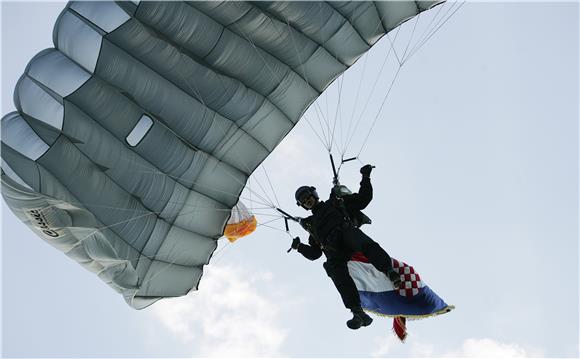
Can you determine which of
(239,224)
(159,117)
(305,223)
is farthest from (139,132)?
(305,223)

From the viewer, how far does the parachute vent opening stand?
9.01 meters

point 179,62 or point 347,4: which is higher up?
point 347,4

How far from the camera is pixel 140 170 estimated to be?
9086mm

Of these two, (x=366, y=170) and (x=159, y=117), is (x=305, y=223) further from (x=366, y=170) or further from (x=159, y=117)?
(x=159, y=117)

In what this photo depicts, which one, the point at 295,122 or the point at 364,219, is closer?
the point at 364,219

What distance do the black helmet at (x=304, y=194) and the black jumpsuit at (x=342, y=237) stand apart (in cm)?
15

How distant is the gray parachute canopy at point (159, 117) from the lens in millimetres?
8625

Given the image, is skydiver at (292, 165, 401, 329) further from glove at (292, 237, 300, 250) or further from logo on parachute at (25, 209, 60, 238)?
logo on parachute at (25, 209, 60, 238)

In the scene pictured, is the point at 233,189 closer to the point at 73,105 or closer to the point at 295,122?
the point at 295,122

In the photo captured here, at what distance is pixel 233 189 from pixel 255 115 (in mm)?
911

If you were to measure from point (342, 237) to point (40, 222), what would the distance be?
327cm

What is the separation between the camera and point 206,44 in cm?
909

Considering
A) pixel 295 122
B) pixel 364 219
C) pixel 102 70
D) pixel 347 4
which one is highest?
pixel 347 4

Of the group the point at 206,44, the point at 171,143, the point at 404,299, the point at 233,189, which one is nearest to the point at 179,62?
the point at 206,44
